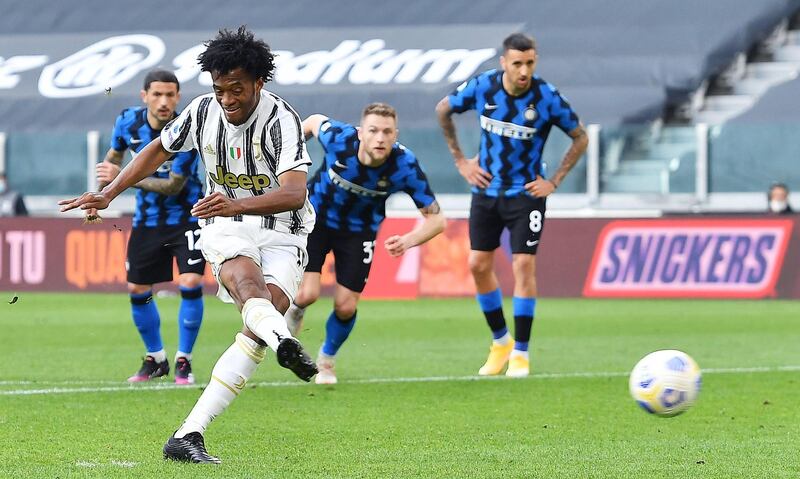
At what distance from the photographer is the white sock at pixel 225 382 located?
5855mm

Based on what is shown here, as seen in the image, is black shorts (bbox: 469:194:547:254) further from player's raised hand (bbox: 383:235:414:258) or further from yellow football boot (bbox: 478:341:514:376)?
player's raised hand (bbox: 383:235:414:258)

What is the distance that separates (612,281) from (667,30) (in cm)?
934

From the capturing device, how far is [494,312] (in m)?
10.2

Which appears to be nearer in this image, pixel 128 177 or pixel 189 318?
pixel 128 177

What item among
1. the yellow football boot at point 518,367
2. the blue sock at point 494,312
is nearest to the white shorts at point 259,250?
the yellow football boot at point 518,367

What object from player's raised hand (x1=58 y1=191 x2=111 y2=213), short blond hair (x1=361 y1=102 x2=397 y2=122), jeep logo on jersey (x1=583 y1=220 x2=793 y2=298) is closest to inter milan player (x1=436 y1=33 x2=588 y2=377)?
short blond hair (x1=361 y1=102 x2=397 y2=122)

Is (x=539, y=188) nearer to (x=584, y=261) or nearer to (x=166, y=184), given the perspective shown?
(x=166, y=184)

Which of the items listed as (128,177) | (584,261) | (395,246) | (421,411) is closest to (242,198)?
(128,177)

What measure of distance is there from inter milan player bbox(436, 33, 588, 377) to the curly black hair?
3.82 m

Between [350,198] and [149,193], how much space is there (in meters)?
1.38

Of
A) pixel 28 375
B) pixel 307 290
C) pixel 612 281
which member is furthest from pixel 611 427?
pixel 612 281

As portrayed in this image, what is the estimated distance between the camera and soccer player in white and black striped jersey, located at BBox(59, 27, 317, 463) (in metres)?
5.83

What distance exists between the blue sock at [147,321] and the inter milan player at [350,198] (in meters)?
0.94

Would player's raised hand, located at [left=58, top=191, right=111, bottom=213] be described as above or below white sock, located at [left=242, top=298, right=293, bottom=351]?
above
